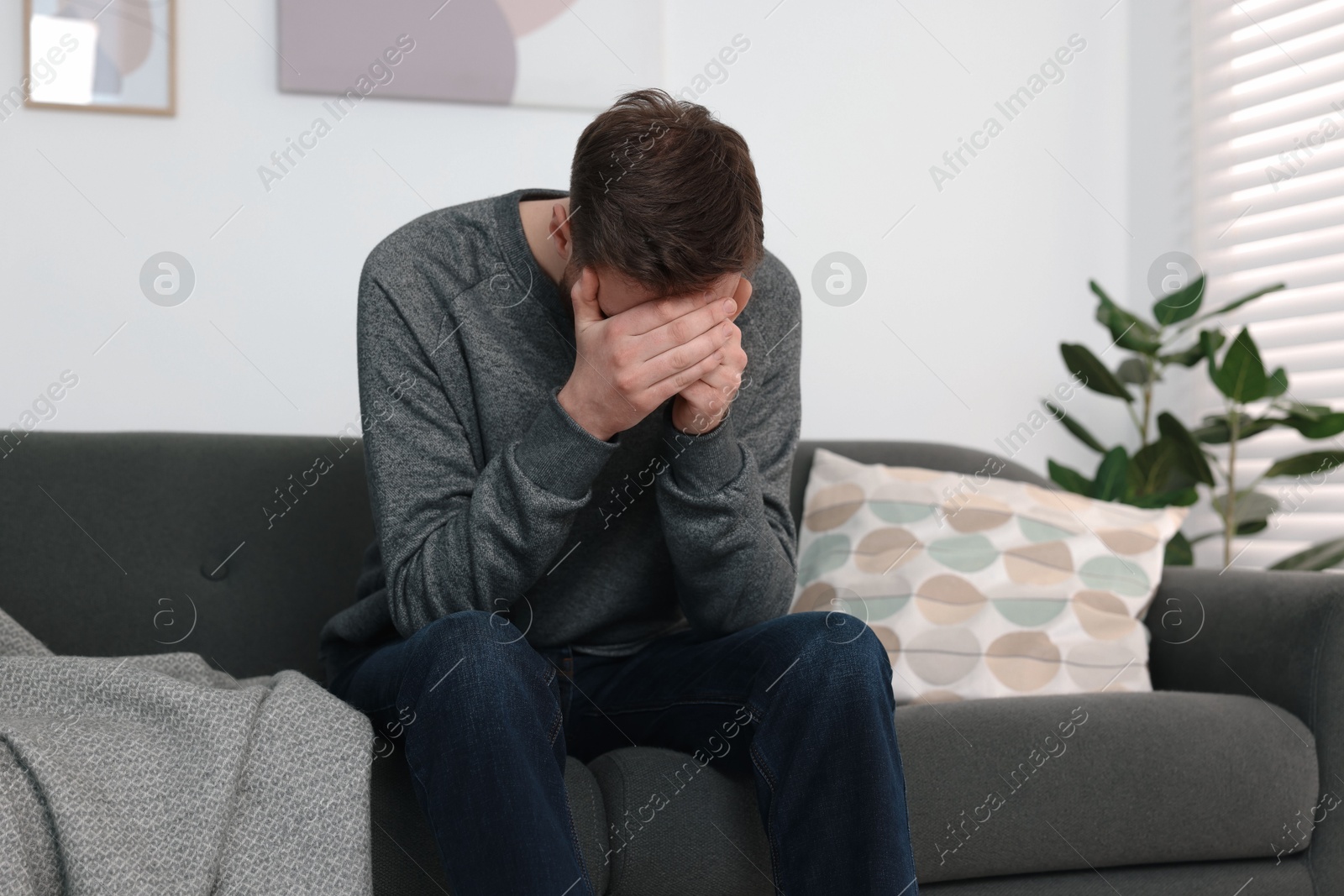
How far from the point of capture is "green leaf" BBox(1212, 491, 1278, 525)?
196 centimetres

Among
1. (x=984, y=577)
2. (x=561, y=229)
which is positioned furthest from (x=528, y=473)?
(x=984, y=577)

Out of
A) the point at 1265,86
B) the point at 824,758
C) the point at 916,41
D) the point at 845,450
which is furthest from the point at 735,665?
the point at 1265,86

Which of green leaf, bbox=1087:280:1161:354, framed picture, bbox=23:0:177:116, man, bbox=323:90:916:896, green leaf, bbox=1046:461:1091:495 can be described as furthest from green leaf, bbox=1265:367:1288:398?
framed picture, bbox=23:0:177:116

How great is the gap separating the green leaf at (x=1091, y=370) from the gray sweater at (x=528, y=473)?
97 centimetres

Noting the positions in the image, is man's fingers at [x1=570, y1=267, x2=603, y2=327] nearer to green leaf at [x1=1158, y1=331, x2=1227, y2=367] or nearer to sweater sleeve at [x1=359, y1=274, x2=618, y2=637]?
sweater sleeve at [x1=359, y1=274, x2=618, y2=637]

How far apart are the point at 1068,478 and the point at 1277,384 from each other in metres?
0.37

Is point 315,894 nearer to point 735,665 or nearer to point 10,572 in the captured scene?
point 735,665

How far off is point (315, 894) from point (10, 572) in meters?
0.75

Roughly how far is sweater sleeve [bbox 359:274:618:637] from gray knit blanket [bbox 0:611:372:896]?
141 millimetres

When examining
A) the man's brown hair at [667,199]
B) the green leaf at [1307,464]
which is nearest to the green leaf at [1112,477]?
the green leaf at [1307,464]

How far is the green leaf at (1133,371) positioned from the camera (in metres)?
2.11

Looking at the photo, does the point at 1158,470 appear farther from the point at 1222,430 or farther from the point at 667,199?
the point at 667,199

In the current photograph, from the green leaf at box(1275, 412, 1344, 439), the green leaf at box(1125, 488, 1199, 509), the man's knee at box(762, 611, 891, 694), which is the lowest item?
the green leaf at box(1125, 488, 1199, 509)

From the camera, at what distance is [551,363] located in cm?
117
